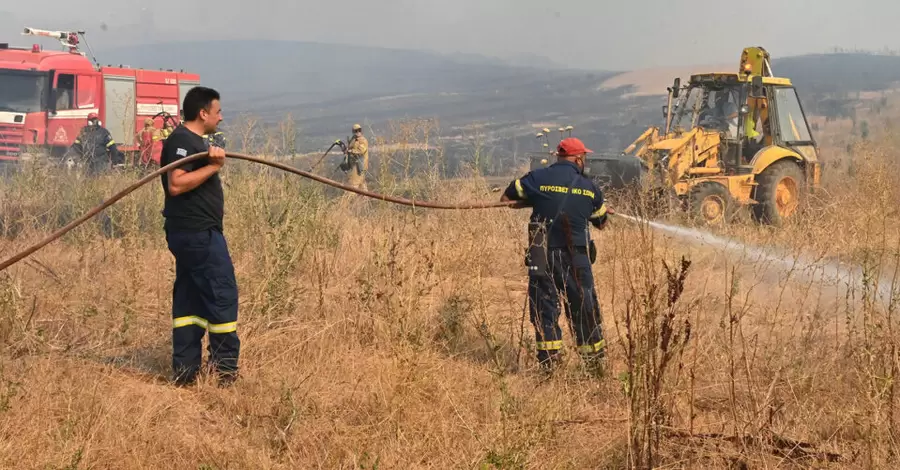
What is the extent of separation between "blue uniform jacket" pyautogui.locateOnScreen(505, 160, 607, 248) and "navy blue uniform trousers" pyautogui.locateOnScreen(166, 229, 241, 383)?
178 centimetres

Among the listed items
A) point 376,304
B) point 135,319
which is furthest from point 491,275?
point 135,319

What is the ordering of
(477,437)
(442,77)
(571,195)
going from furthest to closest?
(442,77)
(571,195)
(477,437)

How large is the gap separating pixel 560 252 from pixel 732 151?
288 inches

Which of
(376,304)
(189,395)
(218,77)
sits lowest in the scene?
(189,395)

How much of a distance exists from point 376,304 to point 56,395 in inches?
74.0

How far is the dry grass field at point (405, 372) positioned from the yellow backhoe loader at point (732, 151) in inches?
147

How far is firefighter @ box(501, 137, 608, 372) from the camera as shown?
480 centimetres

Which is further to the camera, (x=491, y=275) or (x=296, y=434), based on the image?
(x=491, y=275)

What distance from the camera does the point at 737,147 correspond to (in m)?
11.2

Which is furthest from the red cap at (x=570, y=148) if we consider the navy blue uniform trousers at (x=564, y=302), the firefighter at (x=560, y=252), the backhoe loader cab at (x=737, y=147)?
the backhoe loader cab at (x=737, y=147)

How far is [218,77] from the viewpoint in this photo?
66938mm

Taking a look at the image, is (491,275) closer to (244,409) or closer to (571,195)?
(571,195)

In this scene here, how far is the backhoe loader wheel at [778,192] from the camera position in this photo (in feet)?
36.2

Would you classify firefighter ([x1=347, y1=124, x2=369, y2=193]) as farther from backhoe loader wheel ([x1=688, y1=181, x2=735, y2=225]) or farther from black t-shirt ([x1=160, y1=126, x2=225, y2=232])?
black t-shirt ([x1=160, y1=126, x2=225, y2=232])
